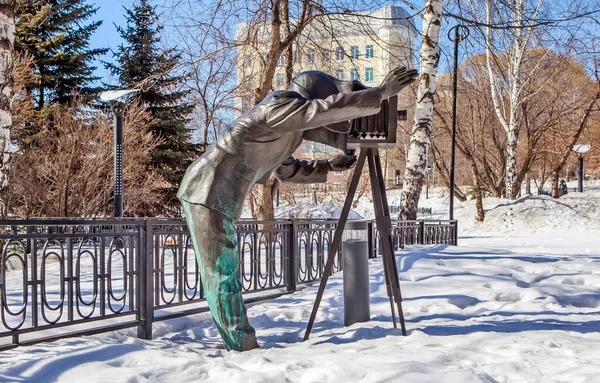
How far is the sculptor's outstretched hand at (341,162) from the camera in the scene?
14.7ft

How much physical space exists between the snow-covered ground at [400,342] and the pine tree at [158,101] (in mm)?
15594

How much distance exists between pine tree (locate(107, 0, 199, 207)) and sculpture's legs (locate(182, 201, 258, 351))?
59.1 ft

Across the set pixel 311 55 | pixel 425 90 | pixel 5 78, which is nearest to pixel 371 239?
pixel 425 90

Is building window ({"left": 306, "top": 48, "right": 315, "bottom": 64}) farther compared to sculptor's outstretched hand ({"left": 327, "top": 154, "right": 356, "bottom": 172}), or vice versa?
building window ({"left": 306, "top": 48, "right": 315, "bottom": 64})

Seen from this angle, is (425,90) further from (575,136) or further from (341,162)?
(575,136)

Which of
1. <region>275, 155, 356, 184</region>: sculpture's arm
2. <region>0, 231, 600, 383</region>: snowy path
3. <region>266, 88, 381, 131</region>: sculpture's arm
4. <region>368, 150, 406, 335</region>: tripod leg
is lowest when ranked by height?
<region>0, 231, 600, 383</region>: snowy path

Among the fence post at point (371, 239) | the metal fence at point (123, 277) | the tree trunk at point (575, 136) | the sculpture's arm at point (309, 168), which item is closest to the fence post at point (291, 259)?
the metal fence at point (123, 277)

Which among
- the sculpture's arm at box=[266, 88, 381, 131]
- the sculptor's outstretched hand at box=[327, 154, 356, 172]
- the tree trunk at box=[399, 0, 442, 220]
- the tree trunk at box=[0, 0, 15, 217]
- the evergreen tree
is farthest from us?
the evergreen tree

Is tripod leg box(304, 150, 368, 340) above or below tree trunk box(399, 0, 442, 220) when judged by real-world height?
below

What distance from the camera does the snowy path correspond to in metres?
3.23

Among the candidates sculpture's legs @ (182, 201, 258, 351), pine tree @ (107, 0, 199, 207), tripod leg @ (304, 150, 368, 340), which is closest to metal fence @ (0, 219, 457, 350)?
sculpture's legs @ (182, 201, 258, 351)

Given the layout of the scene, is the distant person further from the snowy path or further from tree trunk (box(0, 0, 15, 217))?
tree trunk (box(0, 0, 15, 217))

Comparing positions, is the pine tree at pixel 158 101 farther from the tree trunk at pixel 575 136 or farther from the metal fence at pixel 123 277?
the tree trunk at pixel 575 136

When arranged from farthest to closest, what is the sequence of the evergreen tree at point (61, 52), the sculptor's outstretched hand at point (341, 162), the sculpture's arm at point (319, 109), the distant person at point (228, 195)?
the evergreen tree at point (61, 52) → the sculptor's outstretched hand at point (341, 162) → the distant person at point (228, 195) → the sculpture's arm at point (319, 109)
